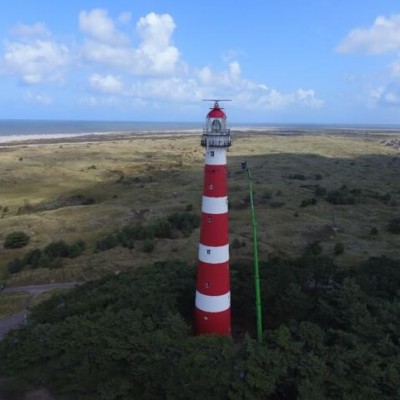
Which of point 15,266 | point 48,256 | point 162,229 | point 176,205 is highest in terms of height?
point 162,229

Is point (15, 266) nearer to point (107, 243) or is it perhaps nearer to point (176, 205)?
point (107, 243)

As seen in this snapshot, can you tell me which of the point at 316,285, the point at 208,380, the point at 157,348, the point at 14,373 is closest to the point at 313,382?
the point at 208,380

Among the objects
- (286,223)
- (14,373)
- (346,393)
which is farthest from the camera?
(286,223)

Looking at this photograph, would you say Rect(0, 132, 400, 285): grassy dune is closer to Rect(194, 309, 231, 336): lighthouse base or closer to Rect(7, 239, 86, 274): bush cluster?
Rect(7, 239, 86, 274): bush cluster

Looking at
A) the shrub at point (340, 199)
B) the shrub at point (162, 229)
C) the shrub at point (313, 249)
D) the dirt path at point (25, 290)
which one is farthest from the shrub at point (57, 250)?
the shrub at point (340, 199)

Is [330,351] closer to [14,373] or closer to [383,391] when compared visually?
[383,391]

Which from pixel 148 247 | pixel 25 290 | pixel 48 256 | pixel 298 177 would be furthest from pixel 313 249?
pixel 298 177

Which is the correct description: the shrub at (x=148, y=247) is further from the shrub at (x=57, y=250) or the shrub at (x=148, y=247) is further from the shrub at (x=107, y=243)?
the shrub at (x=57, y=250)
